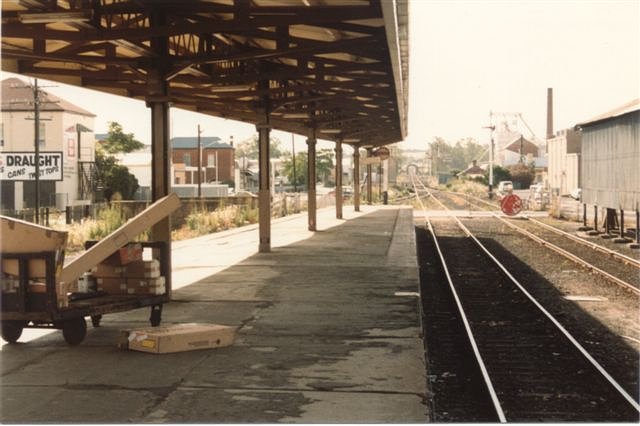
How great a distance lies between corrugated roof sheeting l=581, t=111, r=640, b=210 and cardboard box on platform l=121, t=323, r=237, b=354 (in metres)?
18.1

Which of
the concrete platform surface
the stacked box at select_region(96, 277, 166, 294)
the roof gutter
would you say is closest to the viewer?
the concrete platform surface

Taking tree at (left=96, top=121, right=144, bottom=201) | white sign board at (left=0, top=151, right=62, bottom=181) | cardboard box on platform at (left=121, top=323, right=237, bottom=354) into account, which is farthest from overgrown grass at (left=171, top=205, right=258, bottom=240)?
cardboard box on platform at (left=121, top=323, right=237, bottom=354)

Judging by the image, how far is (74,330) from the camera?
33.2 ft

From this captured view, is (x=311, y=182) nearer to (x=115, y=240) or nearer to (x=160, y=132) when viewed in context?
(x=160, y=132)

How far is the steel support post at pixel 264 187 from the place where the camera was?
→ 865 inches

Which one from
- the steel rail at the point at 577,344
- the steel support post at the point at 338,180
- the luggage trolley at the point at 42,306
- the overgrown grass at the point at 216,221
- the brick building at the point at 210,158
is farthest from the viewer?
the brick building at the point at 210,158

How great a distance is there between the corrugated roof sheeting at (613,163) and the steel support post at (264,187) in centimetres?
1083

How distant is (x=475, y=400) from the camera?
29.6 ft

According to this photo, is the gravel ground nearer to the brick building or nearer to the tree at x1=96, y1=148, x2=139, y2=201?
the tree at x1=96, y1=148, x2=139, y2=201

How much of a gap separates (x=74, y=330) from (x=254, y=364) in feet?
7.87

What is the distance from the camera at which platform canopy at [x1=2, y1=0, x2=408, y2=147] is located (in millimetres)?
12594

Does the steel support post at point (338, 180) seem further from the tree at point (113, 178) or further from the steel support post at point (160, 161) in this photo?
the steel support post at point (160, 161)

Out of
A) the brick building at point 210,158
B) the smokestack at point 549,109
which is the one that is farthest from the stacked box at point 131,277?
the smokestack at point 549,109

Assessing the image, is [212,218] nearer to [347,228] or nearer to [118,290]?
[347,228]
